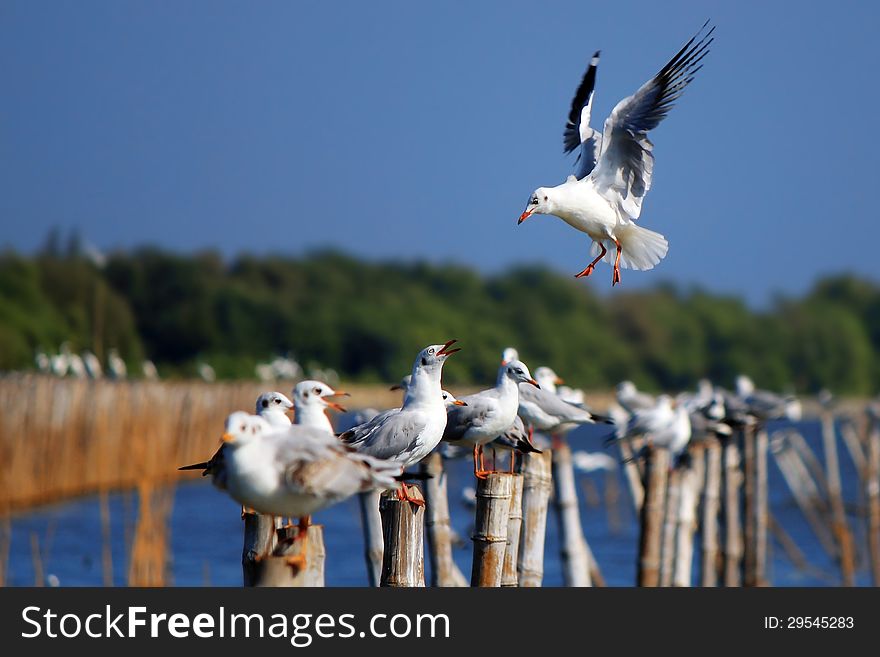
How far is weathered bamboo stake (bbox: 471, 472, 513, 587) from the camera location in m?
5.57

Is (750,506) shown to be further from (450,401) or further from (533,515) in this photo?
(450,401)

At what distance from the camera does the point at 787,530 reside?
24078 mm

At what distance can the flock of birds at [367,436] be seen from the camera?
12.5 ft

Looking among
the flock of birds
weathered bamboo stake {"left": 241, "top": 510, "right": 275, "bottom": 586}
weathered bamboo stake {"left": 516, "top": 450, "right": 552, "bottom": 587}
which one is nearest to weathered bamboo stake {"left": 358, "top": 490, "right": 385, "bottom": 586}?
the flock of birds

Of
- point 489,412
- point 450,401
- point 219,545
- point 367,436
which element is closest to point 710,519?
point 489,412

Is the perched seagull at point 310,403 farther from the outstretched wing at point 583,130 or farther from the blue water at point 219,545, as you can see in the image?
the blue water at point 219,545

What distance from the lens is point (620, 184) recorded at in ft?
23.0

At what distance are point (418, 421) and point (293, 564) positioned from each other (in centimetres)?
139

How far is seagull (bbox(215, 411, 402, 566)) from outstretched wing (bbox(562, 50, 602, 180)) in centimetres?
369
